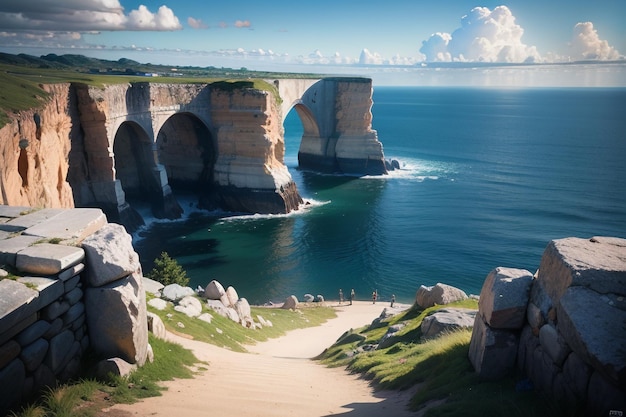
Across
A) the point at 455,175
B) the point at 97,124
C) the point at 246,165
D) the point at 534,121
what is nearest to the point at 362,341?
the point at 97,124

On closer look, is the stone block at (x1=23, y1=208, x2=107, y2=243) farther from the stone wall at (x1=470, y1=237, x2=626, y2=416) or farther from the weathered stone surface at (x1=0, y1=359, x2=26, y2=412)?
the stone wall at (x1=470, y1=237, x2=626, y2=416)

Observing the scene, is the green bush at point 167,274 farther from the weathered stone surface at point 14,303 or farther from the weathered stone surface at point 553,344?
the weathered stone surface at point 553,344

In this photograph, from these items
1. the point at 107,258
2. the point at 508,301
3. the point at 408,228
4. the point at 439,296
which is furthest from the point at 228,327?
the point at 408,228

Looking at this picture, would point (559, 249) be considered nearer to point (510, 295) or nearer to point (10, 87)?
point (510, 295)

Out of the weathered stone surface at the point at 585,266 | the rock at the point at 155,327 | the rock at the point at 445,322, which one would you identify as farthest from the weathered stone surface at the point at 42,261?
the rock at the point at 445,322

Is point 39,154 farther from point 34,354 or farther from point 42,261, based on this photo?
point 34,354

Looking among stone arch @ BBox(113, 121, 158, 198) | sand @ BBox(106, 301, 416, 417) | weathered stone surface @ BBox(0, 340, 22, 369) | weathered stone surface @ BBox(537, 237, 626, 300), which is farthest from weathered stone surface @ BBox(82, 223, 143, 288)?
stone arch @ BBox(113, 121, 158, 198)

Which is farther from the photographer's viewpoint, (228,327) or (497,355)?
(228,327)
